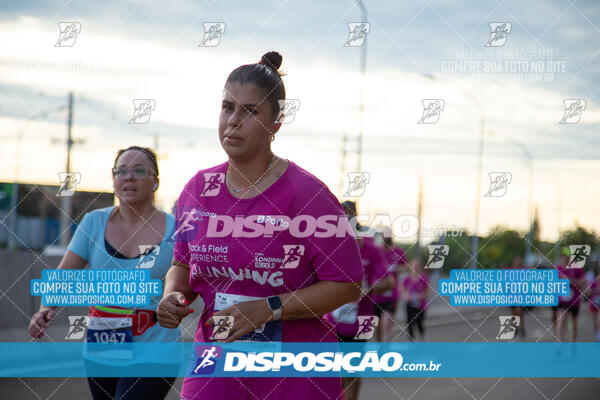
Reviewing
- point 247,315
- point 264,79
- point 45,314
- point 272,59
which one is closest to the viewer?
point 247,315

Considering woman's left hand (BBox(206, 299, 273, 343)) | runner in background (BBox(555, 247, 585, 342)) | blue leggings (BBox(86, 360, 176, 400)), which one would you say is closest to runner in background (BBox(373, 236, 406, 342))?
runner in background (BBox(555, 247, 585, 342))

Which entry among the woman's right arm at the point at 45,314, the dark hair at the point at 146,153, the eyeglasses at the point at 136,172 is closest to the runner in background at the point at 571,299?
the dark hair at the point at 146,153

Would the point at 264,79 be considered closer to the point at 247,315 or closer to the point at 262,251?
the point at 262,251

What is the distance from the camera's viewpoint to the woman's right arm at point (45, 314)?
13.1 feet

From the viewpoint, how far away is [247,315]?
277 cm

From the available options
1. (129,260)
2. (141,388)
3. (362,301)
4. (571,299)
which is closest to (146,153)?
(129,260)

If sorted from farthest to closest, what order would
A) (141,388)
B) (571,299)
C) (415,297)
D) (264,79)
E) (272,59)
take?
(571,299) → (415,297) → (141,388) → (272,59) → (264,79)

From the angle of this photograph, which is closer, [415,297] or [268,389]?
[268,389]

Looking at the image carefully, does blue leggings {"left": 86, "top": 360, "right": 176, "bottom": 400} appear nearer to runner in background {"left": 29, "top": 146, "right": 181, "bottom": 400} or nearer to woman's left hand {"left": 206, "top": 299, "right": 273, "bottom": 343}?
runner in background {"left": 29, "top": 146, "right": 181, "bottom": 400}

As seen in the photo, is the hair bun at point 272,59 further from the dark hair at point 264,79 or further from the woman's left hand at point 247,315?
the woman's left hand at point 247,315

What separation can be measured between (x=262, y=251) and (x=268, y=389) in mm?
528

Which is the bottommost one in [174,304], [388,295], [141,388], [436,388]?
[436,388]

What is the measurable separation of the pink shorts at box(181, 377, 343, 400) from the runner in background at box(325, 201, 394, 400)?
3963 millimetres

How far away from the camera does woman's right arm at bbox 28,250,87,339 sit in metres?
4.01
